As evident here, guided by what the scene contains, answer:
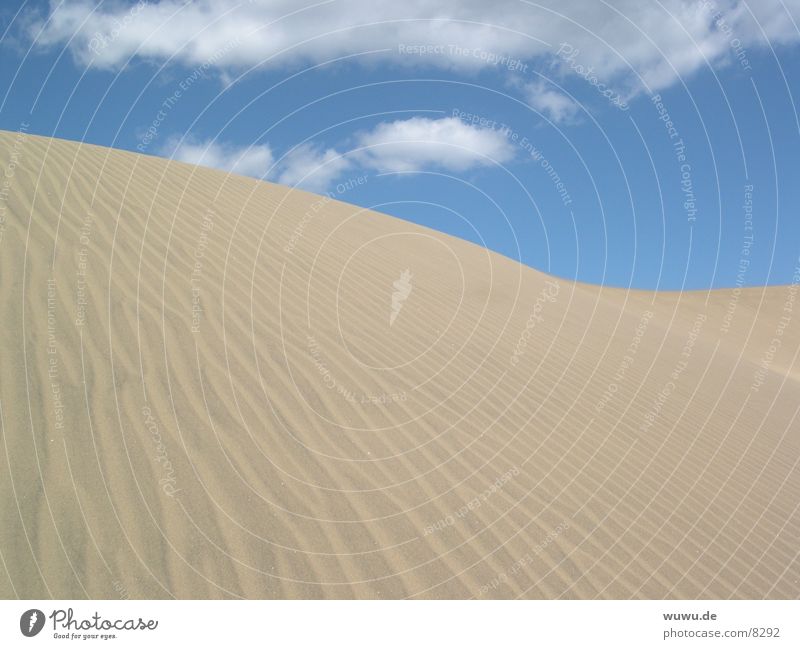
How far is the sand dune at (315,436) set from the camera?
15.4 feet

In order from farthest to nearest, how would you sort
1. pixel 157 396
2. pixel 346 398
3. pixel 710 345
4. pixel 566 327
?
pixel 710 345, pixel 566 327, pixel 346 398, pixel 157 396

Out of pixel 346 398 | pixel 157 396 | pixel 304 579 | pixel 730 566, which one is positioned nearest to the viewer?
pixel 304 579

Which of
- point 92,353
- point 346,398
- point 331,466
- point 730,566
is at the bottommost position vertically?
point 730,566

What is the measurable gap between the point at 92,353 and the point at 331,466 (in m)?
2.44

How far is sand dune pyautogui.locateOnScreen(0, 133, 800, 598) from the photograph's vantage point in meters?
4.70

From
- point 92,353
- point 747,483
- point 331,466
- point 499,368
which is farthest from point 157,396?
point 747,483

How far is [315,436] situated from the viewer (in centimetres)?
609

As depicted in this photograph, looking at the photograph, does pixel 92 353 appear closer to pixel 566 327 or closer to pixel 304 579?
pixel 304 579

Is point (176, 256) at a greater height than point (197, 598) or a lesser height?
greater

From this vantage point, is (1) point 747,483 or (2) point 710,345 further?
(2) point 710,345

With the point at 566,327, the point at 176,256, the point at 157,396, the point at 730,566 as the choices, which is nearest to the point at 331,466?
the point at 157,396
